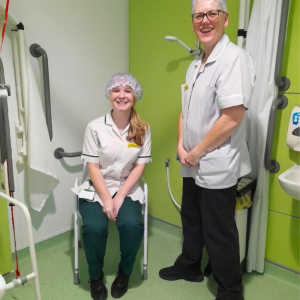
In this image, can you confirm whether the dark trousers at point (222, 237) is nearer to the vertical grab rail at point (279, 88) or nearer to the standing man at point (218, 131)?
the standing man at point (218, 131)

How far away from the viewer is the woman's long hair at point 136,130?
1610mm

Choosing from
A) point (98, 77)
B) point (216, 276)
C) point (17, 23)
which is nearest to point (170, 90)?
point (98, 77)

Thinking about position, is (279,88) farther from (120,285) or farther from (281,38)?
(120,285)

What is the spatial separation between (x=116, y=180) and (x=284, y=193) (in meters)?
0.94

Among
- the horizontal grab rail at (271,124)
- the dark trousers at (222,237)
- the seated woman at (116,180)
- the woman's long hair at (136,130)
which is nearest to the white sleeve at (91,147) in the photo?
the seated woman at (116,180)

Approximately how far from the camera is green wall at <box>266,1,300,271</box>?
1.49m

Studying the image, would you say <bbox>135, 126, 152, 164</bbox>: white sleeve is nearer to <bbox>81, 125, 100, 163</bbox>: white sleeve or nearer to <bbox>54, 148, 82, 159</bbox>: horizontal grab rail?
<bbox>81, 125, 100, 163</bbox>: white sleeve

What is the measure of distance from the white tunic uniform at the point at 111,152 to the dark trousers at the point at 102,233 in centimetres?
9

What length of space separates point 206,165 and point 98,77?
1.13 meters

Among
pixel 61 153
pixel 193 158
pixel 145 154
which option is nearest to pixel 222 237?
pixel 193 158

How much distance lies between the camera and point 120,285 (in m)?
1.54

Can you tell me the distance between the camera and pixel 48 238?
1.96 meters

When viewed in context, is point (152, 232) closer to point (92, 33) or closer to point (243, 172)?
point (243, 172)

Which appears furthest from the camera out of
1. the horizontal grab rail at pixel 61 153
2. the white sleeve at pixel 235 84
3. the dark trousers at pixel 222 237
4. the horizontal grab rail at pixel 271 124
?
the horizontal grab rail at pixel 61 153
